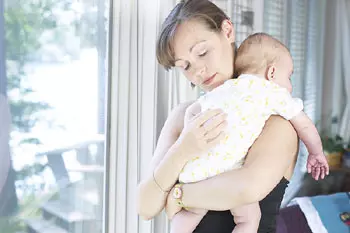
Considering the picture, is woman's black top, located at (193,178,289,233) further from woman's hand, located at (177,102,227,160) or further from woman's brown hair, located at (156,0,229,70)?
woman's brown hair, located at (156,0,229,70)

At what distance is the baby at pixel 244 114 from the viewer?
100cm

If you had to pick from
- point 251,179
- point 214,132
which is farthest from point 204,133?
point 251,179

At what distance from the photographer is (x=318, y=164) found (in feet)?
3.84

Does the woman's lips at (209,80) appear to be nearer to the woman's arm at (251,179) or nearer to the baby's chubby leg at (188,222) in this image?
the woman's arm at (251,179)

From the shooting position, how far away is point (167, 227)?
6.04ft

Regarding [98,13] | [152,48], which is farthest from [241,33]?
[98,13]

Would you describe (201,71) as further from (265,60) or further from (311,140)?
(311,140)

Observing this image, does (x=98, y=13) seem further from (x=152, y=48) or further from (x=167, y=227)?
(x=167, y=227)

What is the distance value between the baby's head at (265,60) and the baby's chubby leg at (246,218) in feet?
1.02

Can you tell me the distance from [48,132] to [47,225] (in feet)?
0.98

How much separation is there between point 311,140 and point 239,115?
0.78 ft

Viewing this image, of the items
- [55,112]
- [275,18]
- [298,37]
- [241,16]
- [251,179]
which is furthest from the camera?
[298,37]

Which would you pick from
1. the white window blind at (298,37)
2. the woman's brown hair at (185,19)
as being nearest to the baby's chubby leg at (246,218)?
the woman's brown hair at (185,19)

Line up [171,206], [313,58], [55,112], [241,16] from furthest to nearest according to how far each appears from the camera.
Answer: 1. [313,58]
2. [241,16]
3. [55,112]
4. [171,206]
